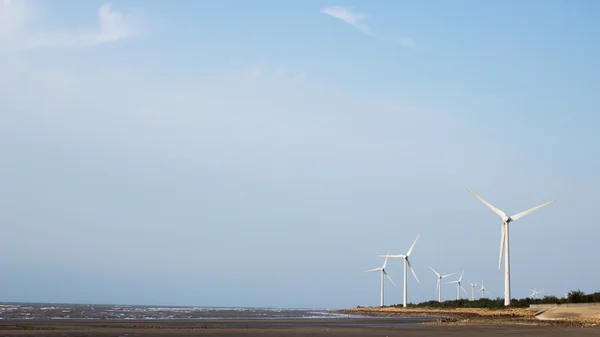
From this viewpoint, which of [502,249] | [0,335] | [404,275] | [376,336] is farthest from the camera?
[404,275]

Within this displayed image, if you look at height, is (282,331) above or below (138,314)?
above

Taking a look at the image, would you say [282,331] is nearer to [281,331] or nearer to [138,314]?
[281,331]

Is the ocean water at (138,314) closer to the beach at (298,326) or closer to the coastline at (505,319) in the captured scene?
the beach at (298,326)

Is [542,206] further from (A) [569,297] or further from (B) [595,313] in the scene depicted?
(B) [595,313]

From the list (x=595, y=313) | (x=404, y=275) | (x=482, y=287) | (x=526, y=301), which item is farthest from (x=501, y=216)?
(x=482, y=287)

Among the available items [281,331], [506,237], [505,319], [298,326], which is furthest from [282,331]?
[506,237]

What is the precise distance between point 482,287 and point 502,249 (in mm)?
94890

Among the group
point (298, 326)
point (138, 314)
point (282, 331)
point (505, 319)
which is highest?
point (282, 331)

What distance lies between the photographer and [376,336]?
31.6m

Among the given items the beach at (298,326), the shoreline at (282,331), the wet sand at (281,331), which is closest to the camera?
the shoreline at (282,331)

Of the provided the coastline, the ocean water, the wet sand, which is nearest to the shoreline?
the wet sand

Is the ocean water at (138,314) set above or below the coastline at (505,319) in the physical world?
below

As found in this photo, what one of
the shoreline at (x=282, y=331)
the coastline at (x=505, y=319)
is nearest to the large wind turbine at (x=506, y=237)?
the coastline at (x=505, y=319)

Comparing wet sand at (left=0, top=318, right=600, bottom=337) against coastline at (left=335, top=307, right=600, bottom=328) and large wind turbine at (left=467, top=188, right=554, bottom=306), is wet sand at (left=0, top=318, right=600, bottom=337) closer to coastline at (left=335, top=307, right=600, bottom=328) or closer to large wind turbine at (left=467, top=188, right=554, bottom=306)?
coastline at (left=335, top=307, right=600, bottom=328)
